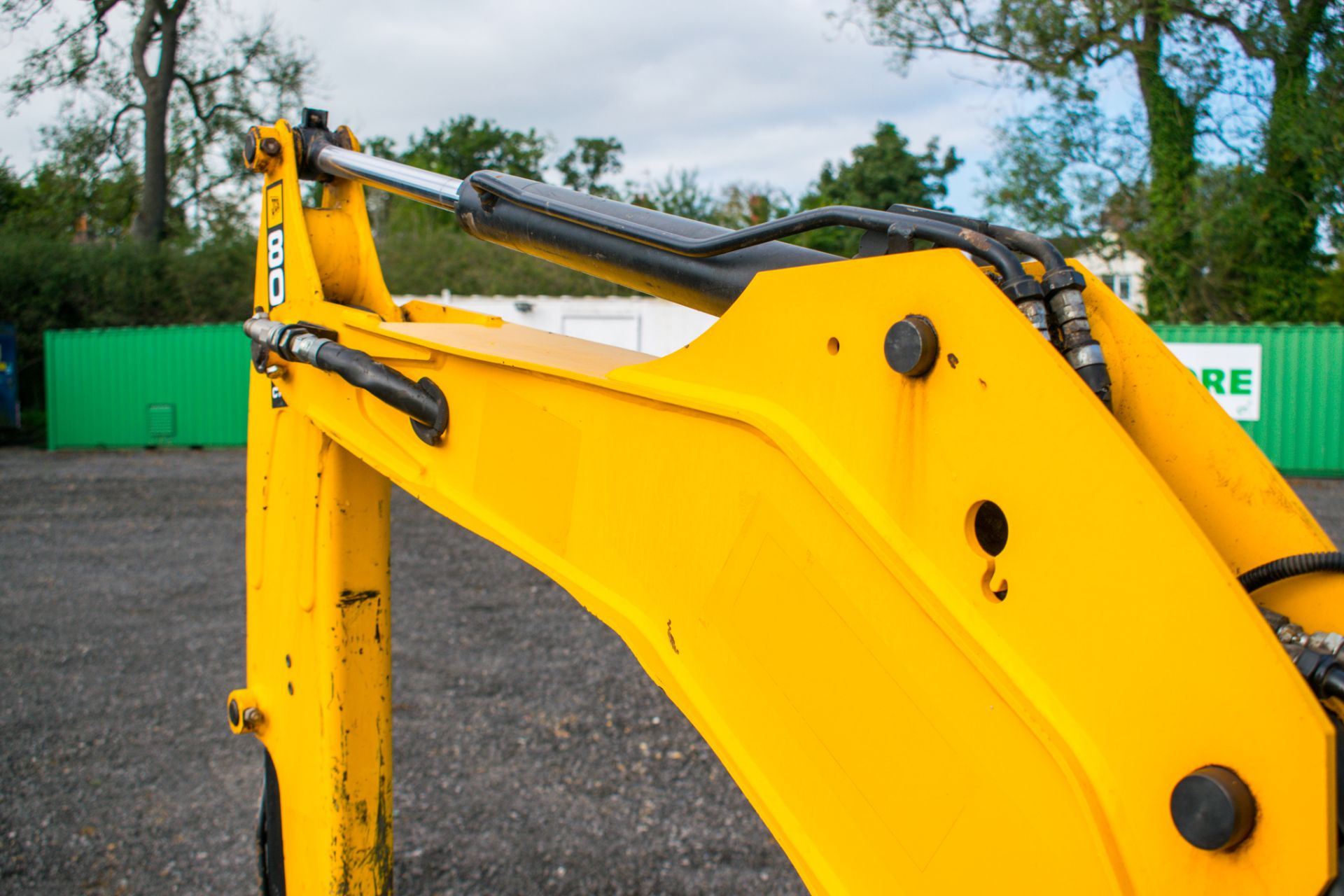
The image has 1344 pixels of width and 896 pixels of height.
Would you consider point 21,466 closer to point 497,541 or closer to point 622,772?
point 622,772

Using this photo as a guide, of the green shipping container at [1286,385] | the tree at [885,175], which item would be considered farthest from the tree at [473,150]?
the green shipping container at [1286,385]

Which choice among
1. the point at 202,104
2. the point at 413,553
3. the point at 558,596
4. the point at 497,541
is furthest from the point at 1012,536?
the point at 202,104

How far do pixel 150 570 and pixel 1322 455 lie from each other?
554 inches

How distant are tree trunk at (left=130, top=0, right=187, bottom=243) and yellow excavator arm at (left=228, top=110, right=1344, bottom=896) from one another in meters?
25.8

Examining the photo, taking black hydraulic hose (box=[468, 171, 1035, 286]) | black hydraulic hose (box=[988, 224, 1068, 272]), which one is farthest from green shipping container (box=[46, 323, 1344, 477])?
black hydraulic hose (box=[988, 224, 1068, 272])

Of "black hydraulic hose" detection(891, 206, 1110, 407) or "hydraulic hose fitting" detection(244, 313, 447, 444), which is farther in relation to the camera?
"hydraulic hose fitting" detection(244, 313, 447, 444)

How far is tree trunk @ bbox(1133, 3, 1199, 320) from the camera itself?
19531mm

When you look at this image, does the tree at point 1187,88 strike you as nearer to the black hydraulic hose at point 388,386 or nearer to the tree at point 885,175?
the tree at point 885,175

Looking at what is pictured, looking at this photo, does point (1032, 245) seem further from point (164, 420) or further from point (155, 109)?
point (155, 109)

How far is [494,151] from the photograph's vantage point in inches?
1735

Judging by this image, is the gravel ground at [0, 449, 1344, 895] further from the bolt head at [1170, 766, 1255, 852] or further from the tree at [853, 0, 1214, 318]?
the tree at [853, 0, 1214, 318]

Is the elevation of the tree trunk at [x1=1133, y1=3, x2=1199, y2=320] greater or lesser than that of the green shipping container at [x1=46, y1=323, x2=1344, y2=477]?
greater

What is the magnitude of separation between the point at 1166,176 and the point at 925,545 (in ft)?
71.6

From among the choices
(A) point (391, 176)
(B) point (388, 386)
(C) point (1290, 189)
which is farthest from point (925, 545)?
(C) point (1290, 189)
